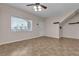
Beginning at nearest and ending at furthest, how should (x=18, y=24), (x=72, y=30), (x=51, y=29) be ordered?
(x=18, y=24) → (x=72, y=30) → (x=51, y=29)

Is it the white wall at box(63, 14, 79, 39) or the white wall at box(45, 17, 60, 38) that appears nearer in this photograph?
the white wall at box(63, 14, 79, 39)

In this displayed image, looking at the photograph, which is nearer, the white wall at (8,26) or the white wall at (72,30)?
the white wall at (8,26)

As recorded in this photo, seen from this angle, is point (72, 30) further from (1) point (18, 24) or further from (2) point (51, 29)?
(1) point (18, 24)

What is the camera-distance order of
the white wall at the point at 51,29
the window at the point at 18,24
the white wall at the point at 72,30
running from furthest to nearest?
the white wall at the point at 51,29
the white wall at the point at 72,30
the window at the point at 18,24

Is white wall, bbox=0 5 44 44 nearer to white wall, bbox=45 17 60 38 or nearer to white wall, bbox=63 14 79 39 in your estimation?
white wall, bbox=45 17 60 38

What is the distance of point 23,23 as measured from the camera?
603cm

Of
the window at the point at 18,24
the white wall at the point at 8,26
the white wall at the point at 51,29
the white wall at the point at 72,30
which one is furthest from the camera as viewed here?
the white wall at the point at 51,29

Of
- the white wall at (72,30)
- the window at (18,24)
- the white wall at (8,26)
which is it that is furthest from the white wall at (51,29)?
the window at (18,24)

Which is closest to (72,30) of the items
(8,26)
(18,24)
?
(18,24)

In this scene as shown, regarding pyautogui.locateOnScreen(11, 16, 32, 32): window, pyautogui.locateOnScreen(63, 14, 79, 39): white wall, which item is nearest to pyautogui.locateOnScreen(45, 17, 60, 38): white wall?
pyautogui.locateOnScreen(63, 14, 79, 39): white wall

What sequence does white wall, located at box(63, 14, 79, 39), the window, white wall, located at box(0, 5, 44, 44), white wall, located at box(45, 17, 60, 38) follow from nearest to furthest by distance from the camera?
white wall, located at box(0, 5, 44, 44) → the window → white wall, located at box(63, 14, 79, 39) → white wall, located at box(45, 17, 60, 38)

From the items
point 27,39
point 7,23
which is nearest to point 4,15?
point 7,23

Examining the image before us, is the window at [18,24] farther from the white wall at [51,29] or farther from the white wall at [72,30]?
the white wall at [72,30]

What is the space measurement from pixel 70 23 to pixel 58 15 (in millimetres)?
866
